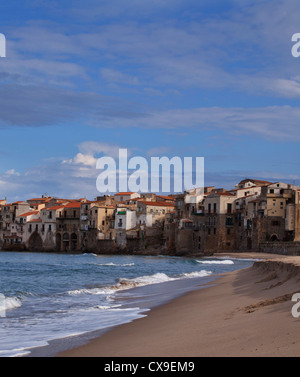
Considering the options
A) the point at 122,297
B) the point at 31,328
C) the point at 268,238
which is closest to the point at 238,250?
the point at 268,238

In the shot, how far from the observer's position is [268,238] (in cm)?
7881

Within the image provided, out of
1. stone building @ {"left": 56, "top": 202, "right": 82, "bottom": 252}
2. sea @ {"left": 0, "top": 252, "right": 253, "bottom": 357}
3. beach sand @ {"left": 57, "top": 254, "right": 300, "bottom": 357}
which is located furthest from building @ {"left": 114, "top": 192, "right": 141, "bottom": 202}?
beach sand @ {"left": 57, "top": 254, "right": 300, "bottom": 357}

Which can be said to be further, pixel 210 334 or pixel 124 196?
pixel 124 196

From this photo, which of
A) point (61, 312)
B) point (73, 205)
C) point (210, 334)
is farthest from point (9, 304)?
point (73, 205)

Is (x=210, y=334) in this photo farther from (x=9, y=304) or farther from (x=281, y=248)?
(x=281, y=248)

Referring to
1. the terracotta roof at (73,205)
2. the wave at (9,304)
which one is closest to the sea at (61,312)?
the wave at (9,304)

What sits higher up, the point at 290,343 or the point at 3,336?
the point at 290,343

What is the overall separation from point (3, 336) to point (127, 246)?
87656mm

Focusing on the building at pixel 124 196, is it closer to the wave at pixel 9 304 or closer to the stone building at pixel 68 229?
the stone building at pixel 68 229

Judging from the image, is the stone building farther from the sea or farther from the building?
the sea

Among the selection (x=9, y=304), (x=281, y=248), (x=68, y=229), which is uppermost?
(x=68, y=229)

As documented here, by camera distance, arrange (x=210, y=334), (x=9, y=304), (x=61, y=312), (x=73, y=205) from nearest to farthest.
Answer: (x=210, y=334)
(x=61, y=312)
(x=9, y=304)
(x=73, y=205)
